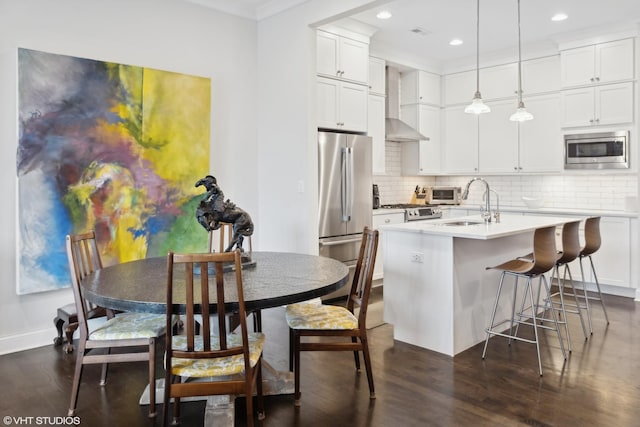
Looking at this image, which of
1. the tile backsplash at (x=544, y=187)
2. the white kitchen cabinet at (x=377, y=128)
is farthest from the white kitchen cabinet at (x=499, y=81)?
the white kitchen cabinet at (x=377, y=128)

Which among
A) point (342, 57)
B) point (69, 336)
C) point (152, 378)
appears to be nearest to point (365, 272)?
point (152, 378)

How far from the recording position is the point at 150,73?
4059 millimetres

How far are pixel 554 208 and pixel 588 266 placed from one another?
95 centimetres

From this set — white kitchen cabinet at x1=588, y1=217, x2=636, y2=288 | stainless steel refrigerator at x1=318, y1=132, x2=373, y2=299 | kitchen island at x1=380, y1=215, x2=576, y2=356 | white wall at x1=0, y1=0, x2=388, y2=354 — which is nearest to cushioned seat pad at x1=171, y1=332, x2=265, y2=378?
kitchen island at x1=380, y1=215, x2=576, y2=356

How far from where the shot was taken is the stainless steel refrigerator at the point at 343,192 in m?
4.78

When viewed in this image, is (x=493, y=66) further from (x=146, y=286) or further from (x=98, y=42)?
(x=146, y=286)

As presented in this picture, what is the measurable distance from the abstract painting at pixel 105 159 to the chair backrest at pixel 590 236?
133 inches

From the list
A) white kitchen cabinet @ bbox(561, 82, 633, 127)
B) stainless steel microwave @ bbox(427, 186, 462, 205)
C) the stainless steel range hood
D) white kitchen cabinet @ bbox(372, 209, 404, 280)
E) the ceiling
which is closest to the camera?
the ceiling

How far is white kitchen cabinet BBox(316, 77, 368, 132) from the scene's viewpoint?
4906mm

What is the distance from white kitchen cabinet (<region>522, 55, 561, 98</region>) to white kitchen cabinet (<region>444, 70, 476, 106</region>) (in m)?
0.70

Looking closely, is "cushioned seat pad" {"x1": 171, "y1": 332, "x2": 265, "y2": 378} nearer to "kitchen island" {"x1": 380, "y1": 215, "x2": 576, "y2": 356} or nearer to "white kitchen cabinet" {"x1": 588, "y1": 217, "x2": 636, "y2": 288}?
"kitchen island" {"x1": 380, "y1": 215, "x2": 576, "y2": 356}

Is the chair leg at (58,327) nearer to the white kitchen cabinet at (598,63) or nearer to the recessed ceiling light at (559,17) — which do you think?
the recessed ceiling light at (559,17)

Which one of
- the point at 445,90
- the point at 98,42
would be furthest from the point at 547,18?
the point at 98,42

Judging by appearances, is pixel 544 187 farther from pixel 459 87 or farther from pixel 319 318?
pixel 319 318
